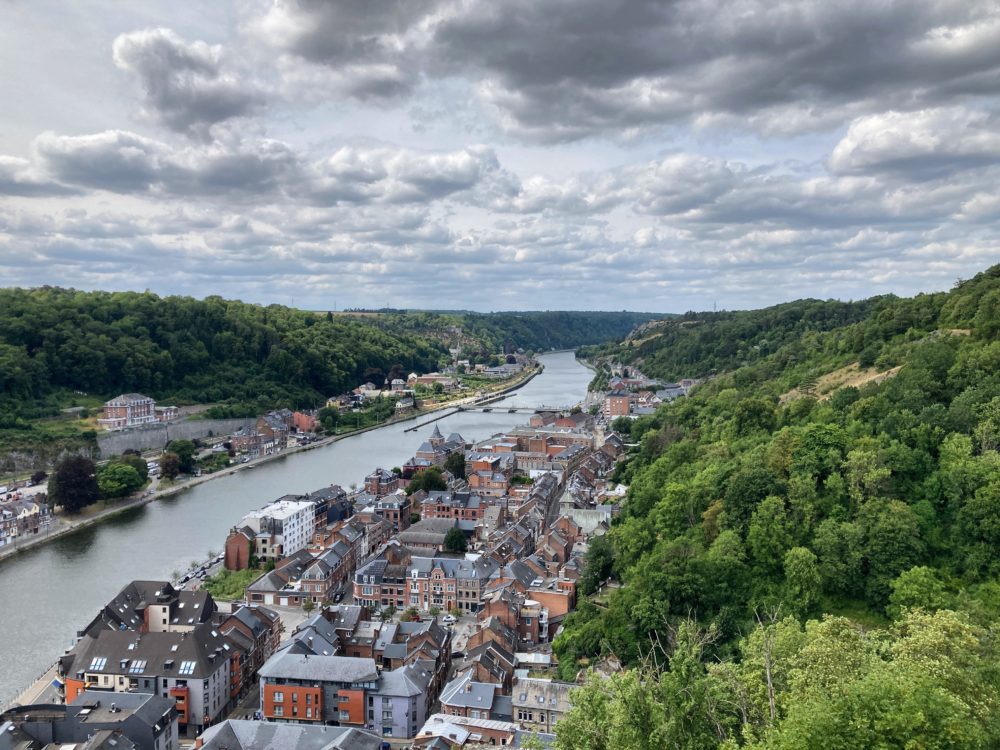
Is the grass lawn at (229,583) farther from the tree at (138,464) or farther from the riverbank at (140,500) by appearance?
the tree at (138,464)

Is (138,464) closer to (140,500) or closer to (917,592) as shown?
(140,500)

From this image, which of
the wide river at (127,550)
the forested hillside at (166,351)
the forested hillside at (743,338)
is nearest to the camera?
the wide river at (127,550)

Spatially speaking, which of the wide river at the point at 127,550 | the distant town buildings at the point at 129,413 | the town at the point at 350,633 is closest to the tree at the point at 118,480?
the wide river at the point at 127,550

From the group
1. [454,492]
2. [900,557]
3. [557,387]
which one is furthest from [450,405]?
[900,557]

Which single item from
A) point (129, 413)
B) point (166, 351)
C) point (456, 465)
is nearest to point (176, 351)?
point (166, 351)

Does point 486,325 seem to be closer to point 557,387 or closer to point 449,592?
point 557,387

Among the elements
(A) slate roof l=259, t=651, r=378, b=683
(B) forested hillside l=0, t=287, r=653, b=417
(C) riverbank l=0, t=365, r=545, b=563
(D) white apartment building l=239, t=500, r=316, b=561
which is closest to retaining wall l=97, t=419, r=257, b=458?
(B) forested hillside l=0, t=287, r=653, b=417
